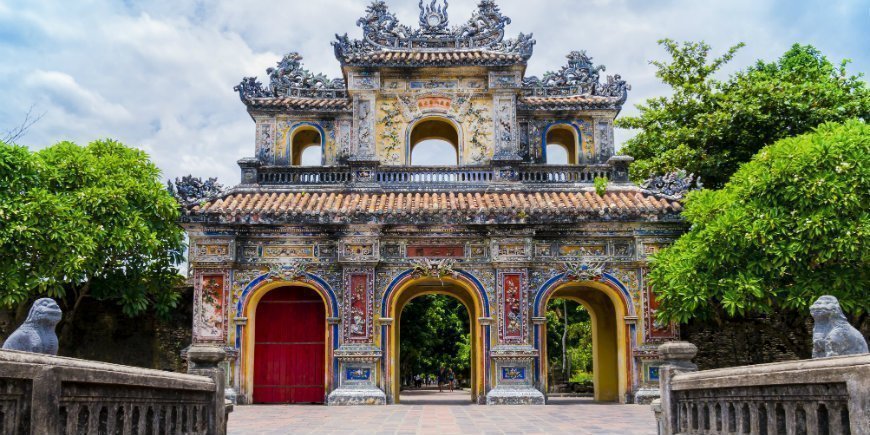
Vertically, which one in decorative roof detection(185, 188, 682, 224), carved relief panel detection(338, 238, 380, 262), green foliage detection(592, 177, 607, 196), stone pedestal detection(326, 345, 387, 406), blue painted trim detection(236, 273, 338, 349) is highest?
green foliage detection(592, 177, 607, 196)

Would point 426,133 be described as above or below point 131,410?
above

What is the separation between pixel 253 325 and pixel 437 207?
5.06 meters

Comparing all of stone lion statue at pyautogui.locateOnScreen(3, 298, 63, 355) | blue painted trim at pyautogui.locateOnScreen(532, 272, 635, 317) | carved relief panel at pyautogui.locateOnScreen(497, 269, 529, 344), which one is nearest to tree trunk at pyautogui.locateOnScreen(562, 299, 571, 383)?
blue painted trim at pyautogui.locateOnScreen(532, 272, 635, 317)

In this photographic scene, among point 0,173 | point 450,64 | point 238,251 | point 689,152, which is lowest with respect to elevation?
point 238,251

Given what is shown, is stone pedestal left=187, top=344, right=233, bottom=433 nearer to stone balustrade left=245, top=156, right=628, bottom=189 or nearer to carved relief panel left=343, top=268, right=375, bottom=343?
carved relief panel left=343, top=268, right=375, bottom=343

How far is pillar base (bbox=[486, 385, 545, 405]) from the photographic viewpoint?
17.9 m

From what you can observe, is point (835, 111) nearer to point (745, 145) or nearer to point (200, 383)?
point (745, 145)

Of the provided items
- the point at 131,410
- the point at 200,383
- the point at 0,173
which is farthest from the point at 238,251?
the point at 131,410

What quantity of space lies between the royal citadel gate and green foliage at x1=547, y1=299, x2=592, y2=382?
40.8 ft

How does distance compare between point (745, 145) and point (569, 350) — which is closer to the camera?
point (745, 145)

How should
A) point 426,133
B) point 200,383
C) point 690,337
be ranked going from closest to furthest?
point 200,383
point 690,337
point 426,133

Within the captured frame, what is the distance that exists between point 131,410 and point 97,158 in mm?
12740

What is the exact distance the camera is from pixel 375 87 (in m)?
20.7

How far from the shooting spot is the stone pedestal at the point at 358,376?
17953 millimetres
